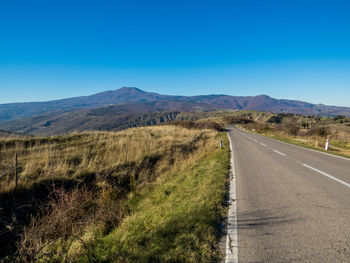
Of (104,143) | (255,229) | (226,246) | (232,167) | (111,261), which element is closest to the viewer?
(111,261)

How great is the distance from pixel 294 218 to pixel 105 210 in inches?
172

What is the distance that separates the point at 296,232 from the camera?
3158 millimetres

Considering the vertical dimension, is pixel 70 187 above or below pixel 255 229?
below

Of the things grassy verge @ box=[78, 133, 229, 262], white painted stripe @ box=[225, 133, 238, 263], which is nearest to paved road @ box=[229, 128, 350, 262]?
white painted stripe @ box=[225, 133, 238, 263]

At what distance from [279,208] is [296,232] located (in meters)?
1.01

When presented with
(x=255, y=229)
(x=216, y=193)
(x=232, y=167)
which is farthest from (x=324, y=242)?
(x=232, y=167)

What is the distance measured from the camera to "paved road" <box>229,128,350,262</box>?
2664 millimetres

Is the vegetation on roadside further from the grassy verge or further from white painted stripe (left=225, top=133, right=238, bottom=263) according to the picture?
white painted stripe (left=225, top=133, right=238, bottom=263)

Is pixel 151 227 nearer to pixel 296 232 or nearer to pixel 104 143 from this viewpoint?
pixel 296 232

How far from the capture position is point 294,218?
365 cm

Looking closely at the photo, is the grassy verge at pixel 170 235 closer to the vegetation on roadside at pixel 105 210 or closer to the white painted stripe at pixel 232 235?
the vegetation on roadside at pixel 105 210

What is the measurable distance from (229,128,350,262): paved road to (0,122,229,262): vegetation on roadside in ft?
2.01

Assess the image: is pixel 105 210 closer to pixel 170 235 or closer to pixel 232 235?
pixel 170 235

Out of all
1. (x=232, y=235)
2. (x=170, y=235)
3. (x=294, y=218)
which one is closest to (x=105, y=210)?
(x=170, y=235)
